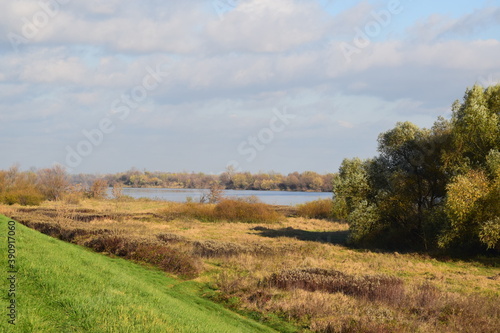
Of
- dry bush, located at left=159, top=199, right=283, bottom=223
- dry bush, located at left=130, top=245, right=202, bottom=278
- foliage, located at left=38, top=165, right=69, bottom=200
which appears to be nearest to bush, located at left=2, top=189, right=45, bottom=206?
foliage, located at left=38, top=165, right=69, bottom=200

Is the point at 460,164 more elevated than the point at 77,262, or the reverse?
the point at 460,164

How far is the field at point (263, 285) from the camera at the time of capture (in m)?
10.3

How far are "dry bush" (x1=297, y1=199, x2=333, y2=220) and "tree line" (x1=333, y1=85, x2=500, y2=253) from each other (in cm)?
2636

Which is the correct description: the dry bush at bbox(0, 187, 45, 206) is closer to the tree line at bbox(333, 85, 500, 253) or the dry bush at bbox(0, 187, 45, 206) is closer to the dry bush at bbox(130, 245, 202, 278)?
the dry bush at bbox(130, 245, 202, 278)

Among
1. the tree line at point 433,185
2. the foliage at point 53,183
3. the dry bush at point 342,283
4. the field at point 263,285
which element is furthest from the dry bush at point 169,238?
the foliage at point 53,183

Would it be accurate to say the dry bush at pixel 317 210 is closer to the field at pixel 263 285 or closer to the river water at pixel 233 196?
the river water at pixel 233 196

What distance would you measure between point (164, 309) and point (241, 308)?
17.0 feet

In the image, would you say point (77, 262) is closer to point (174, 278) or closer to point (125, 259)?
point (174, 278)

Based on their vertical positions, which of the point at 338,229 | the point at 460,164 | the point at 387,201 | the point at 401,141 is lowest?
the point at 338,229

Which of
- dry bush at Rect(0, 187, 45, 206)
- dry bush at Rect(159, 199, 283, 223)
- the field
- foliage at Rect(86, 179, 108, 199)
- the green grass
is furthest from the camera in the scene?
foliage at Rect(86, 179, 108, 199)

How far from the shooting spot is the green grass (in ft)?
27.9

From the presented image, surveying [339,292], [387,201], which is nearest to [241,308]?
[339,292]

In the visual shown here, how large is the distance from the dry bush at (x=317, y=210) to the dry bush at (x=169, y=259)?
139 feet

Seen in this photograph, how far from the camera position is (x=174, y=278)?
19.8m
